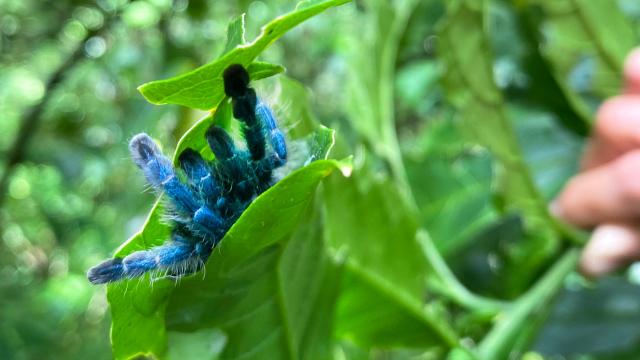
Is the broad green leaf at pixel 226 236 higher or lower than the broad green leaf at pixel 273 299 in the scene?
higher

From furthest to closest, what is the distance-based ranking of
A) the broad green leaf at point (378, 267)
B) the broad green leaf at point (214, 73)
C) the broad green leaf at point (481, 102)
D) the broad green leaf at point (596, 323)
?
the broad green leaf at point (596, 323) → the broad green leaf at point (481, 102) → the broad green leaf at point (378, 267) → the broad green leaf at point (214, 73)

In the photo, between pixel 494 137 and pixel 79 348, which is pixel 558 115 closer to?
pixel 494 137

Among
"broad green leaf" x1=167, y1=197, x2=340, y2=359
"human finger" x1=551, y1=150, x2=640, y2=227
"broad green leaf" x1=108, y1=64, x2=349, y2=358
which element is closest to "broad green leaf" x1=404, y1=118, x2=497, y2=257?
"human finger" x1=551, y1=150, x2=640, y2=227

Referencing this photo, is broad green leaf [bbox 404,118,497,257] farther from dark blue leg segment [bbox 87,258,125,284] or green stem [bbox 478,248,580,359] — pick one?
dark blue leg segment [bbox 87,258,125,284]

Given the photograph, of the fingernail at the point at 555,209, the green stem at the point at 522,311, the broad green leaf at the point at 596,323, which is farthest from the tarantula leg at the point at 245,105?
the broad green leaf at the point at 596,323

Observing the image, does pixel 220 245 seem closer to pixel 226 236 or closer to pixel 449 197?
pixel 226 236

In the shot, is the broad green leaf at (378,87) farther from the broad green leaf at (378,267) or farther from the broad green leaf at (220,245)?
the broad green leaf at (220,245)
